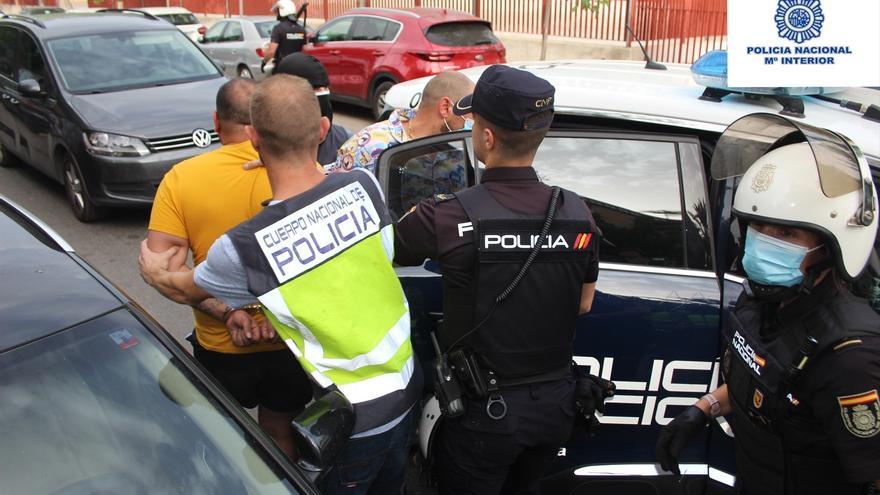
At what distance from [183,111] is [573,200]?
512 cm

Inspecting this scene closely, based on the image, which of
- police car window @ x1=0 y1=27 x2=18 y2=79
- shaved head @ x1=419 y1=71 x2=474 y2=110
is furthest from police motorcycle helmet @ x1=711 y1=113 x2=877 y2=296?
police car window @ x1=0 y1=27 x2=18 y2=79

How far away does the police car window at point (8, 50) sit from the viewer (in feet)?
24.0

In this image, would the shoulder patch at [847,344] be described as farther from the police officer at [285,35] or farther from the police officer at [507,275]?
the police officer at [285,35]

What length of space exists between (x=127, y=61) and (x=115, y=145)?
52.9 inches

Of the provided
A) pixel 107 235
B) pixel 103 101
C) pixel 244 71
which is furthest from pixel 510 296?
pixel 244 71

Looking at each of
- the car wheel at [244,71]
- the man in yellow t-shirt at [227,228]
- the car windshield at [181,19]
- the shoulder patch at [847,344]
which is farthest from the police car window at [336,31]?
the shoulder patch at [847,344]

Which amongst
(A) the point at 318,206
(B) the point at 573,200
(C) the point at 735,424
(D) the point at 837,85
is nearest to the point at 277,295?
(A) the point at 318,206

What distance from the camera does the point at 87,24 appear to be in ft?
23.7

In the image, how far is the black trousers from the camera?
6.95ft

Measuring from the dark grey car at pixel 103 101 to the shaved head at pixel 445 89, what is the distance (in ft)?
11.3

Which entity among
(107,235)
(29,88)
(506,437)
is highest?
(29,88)

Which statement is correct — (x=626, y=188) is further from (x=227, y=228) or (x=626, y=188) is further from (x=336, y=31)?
(x=336, y=31)

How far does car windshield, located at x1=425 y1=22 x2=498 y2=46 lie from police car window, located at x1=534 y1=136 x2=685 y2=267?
318 inches

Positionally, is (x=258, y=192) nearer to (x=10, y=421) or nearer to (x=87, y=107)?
(x=10, y=421)
